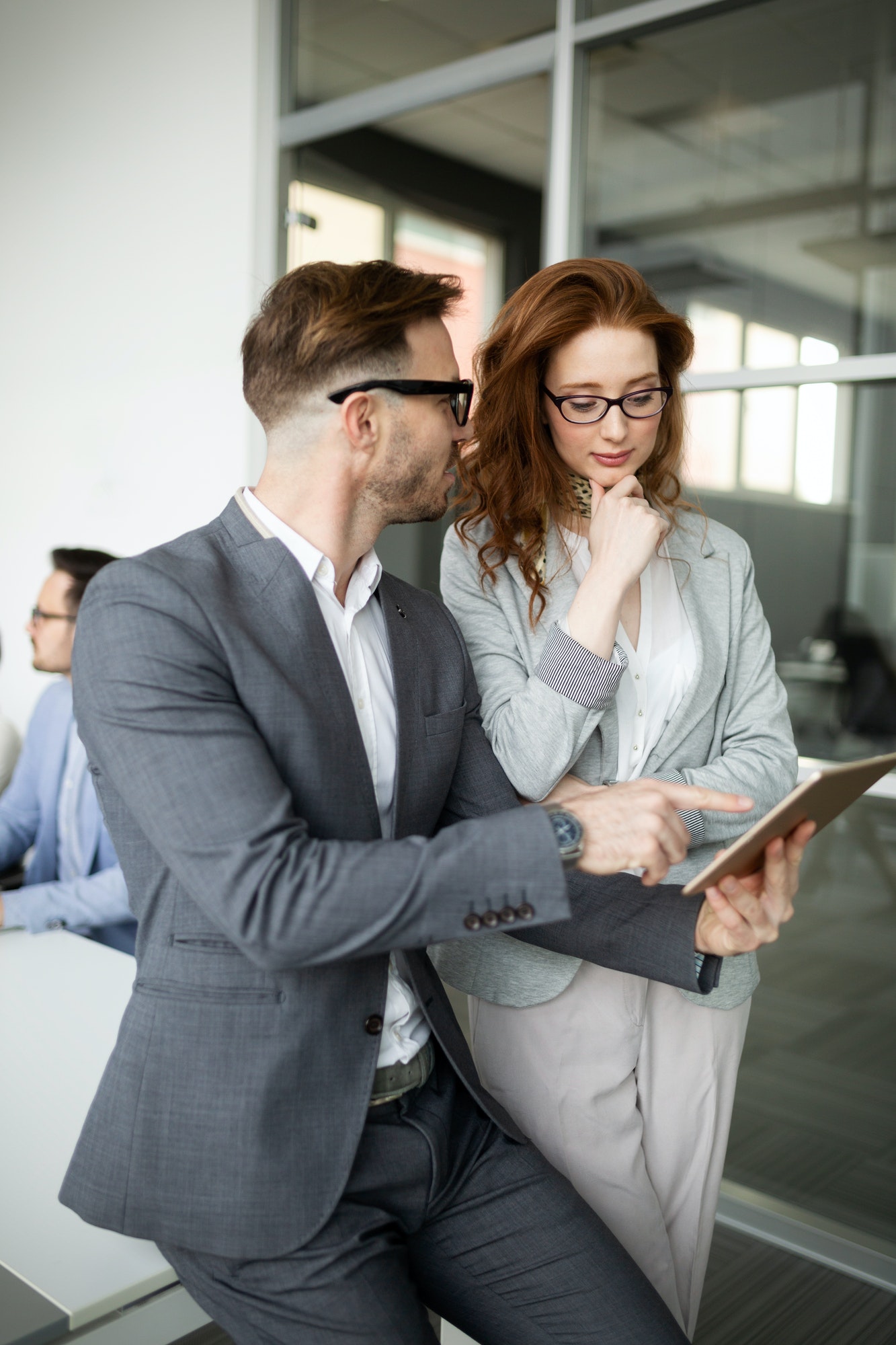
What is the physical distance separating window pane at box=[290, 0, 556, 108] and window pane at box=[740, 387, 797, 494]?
4.29 feet

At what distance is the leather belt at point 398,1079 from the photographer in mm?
1329

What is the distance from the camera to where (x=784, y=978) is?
2.97 m

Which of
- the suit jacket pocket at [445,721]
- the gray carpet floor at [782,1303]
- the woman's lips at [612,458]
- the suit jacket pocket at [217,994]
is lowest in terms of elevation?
the gray carpet floor at [782,1303]

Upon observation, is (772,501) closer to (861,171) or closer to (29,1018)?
(861,171)

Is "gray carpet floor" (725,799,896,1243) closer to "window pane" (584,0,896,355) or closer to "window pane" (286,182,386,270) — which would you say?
"window pane" (584,0,896,355)

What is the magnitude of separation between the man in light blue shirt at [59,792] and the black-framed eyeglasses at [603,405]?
1296mm

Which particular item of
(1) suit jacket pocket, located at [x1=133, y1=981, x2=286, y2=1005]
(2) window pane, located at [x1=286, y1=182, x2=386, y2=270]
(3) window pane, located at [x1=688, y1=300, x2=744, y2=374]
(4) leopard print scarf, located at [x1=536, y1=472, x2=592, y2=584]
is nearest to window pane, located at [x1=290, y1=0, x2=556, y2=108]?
(2) window pane, located at [x1=286, y1=182, x2=386, y2=270]

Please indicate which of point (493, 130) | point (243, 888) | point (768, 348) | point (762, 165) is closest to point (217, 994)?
point (243, 888)

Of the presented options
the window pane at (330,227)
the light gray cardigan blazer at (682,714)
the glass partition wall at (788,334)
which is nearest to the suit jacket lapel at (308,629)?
the light gray cardigan blazer at (682,714)

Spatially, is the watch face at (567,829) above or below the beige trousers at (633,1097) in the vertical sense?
above

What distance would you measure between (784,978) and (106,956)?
1.80 metres

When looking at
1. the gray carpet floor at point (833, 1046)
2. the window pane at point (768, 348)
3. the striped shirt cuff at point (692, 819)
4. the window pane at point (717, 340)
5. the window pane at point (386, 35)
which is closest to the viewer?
the striped shirt cuff at point (692, 819)

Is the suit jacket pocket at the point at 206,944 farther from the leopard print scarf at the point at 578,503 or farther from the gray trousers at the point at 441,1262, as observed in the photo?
the leopard print scarf at the point at 578,503

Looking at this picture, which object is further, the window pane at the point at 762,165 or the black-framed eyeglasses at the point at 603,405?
the window pane at the point at 762,165
